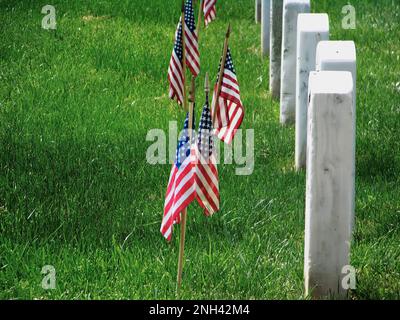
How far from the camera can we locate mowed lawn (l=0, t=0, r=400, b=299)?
268 inches

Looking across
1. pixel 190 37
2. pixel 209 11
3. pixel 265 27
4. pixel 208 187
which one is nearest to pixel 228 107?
pixel 208 187

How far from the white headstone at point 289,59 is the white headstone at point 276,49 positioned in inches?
34.0

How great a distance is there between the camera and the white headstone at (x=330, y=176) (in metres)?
6.27

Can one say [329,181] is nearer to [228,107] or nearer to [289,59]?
[228,107]

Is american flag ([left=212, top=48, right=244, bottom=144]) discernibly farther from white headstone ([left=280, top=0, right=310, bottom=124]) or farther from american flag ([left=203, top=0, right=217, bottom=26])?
american flag ([left=203, top=0, right=217, bottom=26])

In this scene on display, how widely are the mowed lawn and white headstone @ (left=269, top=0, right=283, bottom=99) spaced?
15 cm

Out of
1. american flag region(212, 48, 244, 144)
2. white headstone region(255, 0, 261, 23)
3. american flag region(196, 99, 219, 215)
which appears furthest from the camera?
white headstone region(255, 0, 261, 23)

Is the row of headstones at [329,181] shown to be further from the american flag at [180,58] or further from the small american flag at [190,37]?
the small american flag at [190,37]

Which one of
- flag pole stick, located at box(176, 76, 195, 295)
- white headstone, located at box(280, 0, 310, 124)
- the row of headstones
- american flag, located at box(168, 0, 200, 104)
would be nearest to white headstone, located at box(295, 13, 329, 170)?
american flag, located at box(168, 0, 200, 104)

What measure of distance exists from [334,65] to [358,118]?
298 centimetres

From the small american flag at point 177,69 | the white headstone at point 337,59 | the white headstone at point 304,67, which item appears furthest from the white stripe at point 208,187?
the white headstone at point 304,67

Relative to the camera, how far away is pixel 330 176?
6.31m

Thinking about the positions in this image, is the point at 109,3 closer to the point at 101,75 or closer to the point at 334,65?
the point at 101,75

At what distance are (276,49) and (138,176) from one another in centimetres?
284
